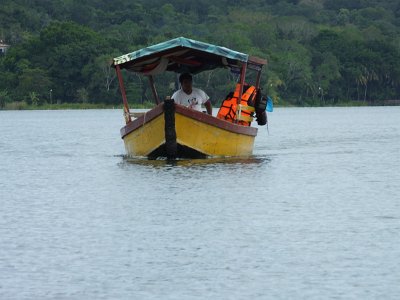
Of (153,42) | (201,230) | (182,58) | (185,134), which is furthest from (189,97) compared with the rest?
(153,42)

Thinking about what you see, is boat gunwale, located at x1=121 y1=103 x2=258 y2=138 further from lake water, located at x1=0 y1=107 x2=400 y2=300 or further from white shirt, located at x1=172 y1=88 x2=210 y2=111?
white shirt, located at x1=172 y1=88 x2=210 y2=111

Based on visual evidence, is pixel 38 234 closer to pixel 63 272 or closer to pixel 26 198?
pixel 63 272

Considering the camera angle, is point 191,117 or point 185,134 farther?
point 185,134

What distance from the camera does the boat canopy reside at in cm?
3041

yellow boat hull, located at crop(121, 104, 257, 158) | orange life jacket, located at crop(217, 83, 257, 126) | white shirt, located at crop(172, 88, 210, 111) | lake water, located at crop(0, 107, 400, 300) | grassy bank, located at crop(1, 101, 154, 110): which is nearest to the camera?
lake water, located at crop(0, 107, 400, 300)

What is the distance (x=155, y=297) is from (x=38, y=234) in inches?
183

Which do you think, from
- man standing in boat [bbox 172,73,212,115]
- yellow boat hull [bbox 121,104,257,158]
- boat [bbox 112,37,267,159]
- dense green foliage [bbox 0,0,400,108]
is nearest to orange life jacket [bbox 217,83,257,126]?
boat [bbox 112,37,267,159]

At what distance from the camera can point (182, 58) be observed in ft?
108

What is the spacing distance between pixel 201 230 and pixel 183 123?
10.9 m

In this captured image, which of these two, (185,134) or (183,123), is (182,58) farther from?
(183,123)

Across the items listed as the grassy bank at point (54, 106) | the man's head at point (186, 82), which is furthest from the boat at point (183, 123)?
the grassy bank at point (54, 106)

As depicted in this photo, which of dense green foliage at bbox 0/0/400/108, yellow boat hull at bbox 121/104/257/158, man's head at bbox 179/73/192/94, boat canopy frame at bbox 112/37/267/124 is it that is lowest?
dense green foliage at bbox 0/0/400/108

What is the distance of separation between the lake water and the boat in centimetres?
35

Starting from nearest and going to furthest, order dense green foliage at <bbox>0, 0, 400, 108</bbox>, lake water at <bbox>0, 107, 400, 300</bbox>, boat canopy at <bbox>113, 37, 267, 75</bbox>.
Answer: lake water at <bbox>0, 107, 400, 300</bbox>, boat canopy at <bbox>113, 37, 267, 75</bbox>, dense green foliage at <bbox>0, 0, 400, 108</bbox>
